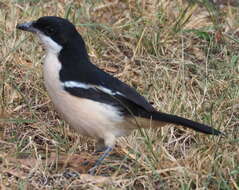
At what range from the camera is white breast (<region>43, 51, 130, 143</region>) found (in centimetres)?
547

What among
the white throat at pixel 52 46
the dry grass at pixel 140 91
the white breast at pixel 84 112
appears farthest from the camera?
the white throat at pixel 52 46

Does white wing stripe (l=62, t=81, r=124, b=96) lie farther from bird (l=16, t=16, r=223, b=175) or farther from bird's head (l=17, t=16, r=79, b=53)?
bird's head (l=17, t=16, r=79, b=53)

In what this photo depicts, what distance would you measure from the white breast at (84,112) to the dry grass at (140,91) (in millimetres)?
229

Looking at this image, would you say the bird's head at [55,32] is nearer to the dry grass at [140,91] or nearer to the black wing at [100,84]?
the black wing at [100,84]

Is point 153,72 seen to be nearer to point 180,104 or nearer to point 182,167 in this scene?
point 180,104

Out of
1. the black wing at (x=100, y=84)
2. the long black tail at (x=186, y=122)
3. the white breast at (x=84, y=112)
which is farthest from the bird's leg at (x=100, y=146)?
the long black tail at (x=186, y=122)

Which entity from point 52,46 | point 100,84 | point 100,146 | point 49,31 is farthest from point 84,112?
point 49,31

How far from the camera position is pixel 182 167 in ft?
17.0

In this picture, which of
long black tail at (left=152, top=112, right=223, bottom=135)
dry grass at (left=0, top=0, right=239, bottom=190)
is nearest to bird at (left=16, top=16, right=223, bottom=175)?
long black tail at (left=152, top=112, right=223, bottom=135)

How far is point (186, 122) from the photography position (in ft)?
17.8

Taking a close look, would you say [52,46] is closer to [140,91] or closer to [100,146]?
[100,146]

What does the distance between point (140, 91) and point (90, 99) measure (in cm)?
138

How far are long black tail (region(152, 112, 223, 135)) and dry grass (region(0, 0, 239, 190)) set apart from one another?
0.17 m

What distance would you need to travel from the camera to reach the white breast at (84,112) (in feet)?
18.0
